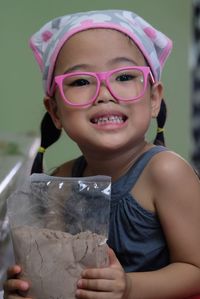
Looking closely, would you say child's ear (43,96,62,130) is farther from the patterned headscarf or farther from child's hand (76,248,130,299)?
child's hand (76,248,130,299)

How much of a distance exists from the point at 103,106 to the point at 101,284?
26 cm

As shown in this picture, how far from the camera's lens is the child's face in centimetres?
75

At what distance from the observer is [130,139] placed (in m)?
0.78

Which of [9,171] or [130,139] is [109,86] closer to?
[130,139]

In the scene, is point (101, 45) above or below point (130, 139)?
above

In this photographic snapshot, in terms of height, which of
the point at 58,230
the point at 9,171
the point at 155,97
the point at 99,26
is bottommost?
the point at 9,171

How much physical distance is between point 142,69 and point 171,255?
0.28m

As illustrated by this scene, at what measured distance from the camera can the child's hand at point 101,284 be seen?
624mm

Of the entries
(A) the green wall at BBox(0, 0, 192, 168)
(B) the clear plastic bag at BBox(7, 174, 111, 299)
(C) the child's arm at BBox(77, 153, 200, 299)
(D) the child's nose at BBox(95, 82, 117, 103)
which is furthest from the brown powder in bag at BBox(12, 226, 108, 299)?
(A) the green wall at BBox(0, 0, 192, 168)

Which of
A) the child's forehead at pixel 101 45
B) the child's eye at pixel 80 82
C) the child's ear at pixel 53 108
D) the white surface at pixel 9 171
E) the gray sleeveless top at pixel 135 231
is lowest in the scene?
the white surface at pixel 9 171

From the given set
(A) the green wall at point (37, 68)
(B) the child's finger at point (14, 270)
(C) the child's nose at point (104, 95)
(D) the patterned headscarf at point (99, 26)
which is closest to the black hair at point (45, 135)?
(D) the patterned headscarf at point (99, 26)

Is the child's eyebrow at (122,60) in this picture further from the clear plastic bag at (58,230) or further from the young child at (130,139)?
the clear plastic bag at (58,230)

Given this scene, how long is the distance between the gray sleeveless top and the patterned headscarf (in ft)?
0.54

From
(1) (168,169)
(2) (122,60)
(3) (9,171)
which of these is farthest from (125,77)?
(3) (9,171)
